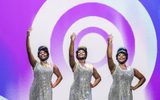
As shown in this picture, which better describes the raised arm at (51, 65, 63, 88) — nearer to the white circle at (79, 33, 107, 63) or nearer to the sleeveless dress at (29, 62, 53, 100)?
the sleeveless dress at (29, 62, 53, 100)

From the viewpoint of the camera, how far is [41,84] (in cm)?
392

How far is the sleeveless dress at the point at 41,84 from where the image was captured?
154 inches

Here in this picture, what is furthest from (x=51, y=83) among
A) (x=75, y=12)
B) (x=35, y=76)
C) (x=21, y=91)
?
(x=75, y=12)

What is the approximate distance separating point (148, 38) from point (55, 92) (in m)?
0.91

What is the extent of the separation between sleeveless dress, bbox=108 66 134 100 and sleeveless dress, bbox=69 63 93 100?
0.62 feet

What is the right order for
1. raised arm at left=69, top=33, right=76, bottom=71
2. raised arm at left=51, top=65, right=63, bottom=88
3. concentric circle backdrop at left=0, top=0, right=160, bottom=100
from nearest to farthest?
raised arm at left=69, top=33, right=76, bottom=71 → raised arm at left=51, top=65, right=63, bottom=88 → concentric circle backdrop at left=0, top=0, right=160, bottom=100

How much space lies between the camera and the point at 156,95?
449cm

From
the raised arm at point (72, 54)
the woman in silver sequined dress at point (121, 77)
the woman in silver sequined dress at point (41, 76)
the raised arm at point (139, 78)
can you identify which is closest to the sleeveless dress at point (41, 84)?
the woman in silver sequined dress at point (41, 76)

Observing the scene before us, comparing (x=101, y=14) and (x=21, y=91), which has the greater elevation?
(x=101, y=14)

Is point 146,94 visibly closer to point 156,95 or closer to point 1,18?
point 156,95

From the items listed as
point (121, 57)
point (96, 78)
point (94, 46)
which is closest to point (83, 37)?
point (94, 46)

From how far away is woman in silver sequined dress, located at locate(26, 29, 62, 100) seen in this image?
12.9 feet

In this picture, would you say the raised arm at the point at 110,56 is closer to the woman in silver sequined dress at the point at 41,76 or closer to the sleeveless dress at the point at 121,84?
the sleeveless dress at the point at 121,84

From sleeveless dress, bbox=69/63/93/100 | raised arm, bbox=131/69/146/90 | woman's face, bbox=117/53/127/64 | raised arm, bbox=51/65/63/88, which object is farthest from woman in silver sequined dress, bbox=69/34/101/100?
raised arm, bbox=131/69/146/90
